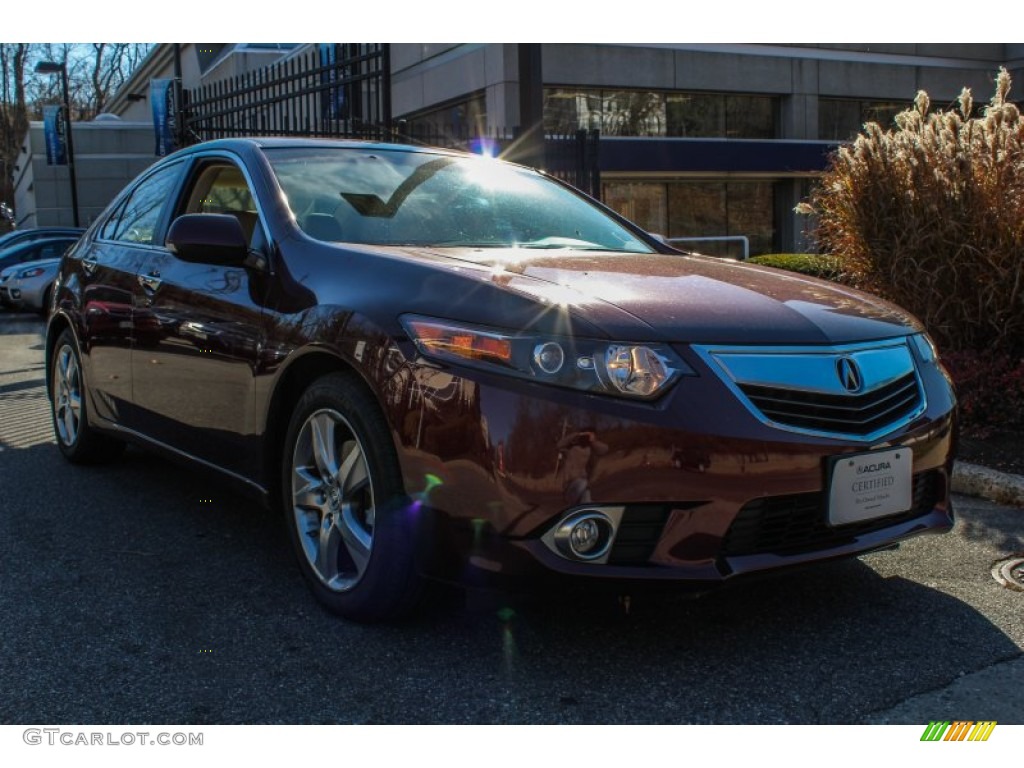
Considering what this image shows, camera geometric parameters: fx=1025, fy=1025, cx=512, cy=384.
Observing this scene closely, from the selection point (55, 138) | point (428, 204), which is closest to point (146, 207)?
point (428, 204)

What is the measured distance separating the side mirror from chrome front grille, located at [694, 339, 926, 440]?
1751mm

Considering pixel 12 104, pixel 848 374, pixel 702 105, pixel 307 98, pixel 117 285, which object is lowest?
pixel 848 374

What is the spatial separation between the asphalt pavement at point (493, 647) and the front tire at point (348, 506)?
0.14 m

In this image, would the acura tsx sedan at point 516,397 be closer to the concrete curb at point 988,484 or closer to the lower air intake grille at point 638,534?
the lower air intake grille at point 638,534

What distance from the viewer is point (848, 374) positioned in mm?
2939

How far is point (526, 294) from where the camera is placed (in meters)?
2.86

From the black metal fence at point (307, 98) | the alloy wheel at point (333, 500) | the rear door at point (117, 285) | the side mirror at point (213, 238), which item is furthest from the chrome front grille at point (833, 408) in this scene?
the black metal fence at point (307, 98)

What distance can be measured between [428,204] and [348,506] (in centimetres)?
135

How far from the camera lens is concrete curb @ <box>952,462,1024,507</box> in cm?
476

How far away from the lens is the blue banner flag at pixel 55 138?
1282 inches

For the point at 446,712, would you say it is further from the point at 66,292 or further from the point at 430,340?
the point at 66,292

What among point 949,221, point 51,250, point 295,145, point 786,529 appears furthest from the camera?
point 51,250

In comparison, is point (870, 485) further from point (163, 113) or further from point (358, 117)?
point (163, 113)
